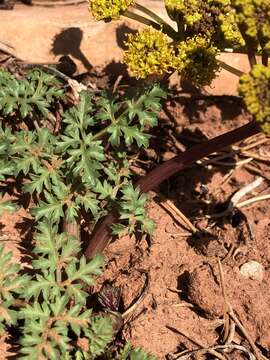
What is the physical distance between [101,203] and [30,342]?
127 centimetres

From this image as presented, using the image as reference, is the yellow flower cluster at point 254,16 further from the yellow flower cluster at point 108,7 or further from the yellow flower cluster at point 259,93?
the yellow flower cluster at point 108,7

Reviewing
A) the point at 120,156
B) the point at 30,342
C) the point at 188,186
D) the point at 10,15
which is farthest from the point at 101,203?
the point at 10,15

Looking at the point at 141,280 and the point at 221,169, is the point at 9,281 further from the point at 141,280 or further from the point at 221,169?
the point at 221,169

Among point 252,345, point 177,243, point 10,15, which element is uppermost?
point 10,15

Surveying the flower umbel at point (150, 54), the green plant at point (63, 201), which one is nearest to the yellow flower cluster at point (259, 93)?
the flower umbel at point (150, 54)

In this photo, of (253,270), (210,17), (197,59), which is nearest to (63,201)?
(197,59)

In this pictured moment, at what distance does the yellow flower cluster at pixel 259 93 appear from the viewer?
3262 mm

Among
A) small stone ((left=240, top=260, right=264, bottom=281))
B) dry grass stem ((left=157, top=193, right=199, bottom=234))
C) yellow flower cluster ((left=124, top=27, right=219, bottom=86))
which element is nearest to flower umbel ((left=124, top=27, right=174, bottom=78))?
yellow flower cluster ((left=124, top=27, right=219, bottom=86))

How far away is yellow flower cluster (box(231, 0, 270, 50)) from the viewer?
337 cm

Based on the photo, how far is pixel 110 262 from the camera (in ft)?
15.0

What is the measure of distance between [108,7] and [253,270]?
6.88ft

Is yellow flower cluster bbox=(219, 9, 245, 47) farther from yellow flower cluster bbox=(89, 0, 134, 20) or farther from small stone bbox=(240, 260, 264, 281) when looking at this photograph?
small stone bbox=(240, 260, 264, 281)

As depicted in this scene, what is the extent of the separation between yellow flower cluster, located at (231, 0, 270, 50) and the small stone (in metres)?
1.77

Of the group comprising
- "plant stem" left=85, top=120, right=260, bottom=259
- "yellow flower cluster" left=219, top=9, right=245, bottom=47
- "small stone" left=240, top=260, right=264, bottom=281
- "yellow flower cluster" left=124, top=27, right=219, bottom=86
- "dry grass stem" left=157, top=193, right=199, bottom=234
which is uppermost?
"yellow flower cluster" left=219, top=9, right=245, bottom=47
